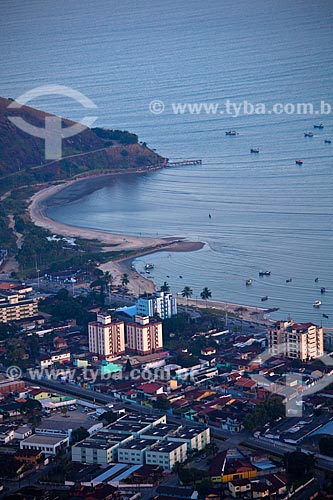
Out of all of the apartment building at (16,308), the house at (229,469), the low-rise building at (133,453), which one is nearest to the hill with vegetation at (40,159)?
the apartment building at (16,308)

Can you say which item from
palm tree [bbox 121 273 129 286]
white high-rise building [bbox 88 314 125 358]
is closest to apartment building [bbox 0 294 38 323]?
palm tree [bbox 121 273 129 286]

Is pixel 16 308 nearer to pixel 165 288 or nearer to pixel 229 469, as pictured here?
pixel 165 288

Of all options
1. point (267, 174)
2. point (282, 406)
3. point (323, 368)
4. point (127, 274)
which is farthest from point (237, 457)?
point (267, 174)

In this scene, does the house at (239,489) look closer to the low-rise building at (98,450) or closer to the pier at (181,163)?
the low-rise building at (98,450)

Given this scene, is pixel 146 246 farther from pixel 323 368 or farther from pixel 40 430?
pixel 40 430

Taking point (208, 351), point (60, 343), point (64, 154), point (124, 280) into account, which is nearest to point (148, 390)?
point (208, 351)

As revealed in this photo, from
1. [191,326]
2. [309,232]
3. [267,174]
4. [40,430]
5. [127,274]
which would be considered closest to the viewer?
[40,430]

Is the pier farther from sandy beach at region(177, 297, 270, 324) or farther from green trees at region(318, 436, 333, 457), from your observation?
green trees at region(318, 436, 333, 457)
